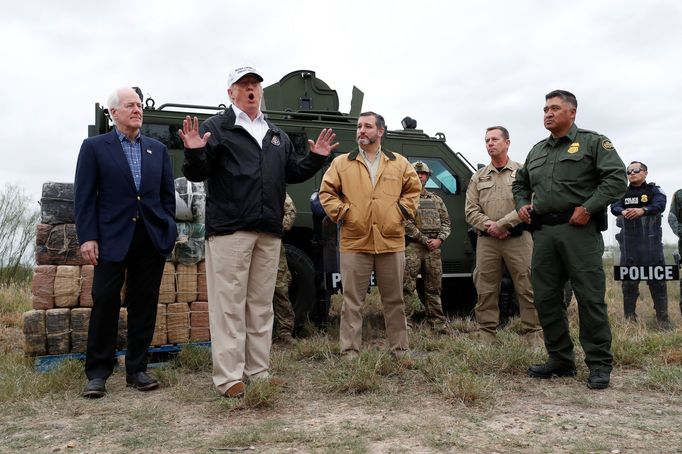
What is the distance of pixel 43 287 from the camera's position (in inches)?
164

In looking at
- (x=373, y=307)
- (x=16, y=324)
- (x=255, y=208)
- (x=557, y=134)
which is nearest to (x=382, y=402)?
(x=255, y=208)

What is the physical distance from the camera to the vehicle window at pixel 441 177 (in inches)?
256

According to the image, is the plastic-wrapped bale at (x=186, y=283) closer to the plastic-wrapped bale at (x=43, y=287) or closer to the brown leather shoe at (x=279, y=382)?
the plastic-wrapped bale at (x=43, y=287)

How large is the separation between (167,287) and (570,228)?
2954 mm

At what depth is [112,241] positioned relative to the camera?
362cm

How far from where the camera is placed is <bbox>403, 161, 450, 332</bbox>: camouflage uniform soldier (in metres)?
5.71

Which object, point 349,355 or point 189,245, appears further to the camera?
point 189,245

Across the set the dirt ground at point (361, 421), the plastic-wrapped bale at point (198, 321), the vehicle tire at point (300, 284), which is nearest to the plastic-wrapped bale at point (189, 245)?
the plastic-wrapped bale at point (198, 321)

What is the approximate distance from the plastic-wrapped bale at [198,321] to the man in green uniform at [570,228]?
8.00ft

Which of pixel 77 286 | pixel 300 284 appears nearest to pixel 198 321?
pixel 77 286

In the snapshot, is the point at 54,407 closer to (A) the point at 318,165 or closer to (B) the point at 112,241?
(B) the point at 112,241

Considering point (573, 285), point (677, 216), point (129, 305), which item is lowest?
point (129, 305)

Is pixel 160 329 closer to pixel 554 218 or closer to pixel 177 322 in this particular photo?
pixel 177 322

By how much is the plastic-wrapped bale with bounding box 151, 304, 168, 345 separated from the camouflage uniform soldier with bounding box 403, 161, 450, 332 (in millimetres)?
2320
